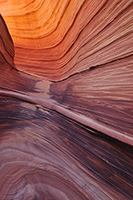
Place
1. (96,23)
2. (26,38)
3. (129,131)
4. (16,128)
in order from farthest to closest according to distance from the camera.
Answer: (26,38) → (16,128) → (96,23) → (129,131)

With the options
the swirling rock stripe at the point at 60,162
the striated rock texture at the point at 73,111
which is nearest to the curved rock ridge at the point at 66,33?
the striated rock texture at the point at 73,111

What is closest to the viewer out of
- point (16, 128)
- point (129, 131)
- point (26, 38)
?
point (129, 131)

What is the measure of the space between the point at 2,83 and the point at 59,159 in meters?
0.42

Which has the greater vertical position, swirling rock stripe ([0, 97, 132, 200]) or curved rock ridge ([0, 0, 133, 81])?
curved rock ridge ([0, 0, 133, 81])

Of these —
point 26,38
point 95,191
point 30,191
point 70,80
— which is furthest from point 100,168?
point 26,38

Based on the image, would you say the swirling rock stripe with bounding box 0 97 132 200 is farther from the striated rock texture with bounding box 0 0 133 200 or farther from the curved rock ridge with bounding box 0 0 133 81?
A: the curved rock ridge with bounding box 0 0 133 81

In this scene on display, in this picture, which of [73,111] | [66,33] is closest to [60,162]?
[73,111]

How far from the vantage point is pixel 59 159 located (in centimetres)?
49

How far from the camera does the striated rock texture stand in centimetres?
41

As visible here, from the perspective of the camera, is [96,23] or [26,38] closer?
[96,23]

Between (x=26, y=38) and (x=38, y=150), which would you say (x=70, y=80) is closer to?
(x=38, y=150)

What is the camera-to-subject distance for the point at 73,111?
1.74ft

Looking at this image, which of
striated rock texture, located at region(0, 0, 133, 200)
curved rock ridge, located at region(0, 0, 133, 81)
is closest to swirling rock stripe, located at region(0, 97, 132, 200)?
striated rock texture, located at region(0, 0, 133, 200)

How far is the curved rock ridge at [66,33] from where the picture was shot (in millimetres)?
432
